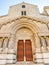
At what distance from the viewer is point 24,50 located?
11.2 metres

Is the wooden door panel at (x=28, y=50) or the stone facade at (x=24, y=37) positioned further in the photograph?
the wooden door panel at (x=28, y=50)

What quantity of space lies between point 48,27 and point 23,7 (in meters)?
5.30

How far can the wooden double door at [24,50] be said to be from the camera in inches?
428

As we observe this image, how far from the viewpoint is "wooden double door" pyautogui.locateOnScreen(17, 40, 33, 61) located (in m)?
10.9

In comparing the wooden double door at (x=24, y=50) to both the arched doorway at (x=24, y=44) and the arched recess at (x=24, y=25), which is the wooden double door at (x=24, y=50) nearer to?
the arched doorway at (x=24, y=44)

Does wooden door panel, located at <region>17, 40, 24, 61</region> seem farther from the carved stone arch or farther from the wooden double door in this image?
the carved stone arch

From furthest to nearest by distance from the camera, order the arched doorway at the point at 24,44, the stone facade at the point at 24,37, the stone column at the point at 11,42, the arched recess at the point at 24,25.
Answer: the arched recess at the point at 24,25, the arched doorway at the point at 24,44, the stone column at the point at 11,42, the stone facade at the point at 24,37

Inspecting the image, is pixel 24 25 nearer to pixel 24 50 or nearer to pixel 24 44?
pixel 24 44

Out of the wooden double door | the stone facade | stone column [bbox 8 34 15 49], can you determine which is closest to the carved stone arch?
the stone facade

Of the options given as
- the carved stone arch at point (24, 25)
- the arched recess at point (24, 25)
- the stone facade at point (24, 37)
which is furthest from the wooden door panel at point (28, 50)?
the carved stone arch at point (24, 25)

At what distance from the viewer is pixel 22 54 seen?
11.1 metres

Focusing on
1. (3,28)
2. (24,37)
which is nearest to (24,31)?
(24,37)

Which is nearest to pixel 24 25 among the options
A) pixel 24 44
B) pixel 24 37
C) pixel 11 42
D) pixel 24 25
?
pixel 24 25

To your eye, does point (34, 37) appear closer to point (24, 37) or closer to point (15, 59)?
point (24, 37)
